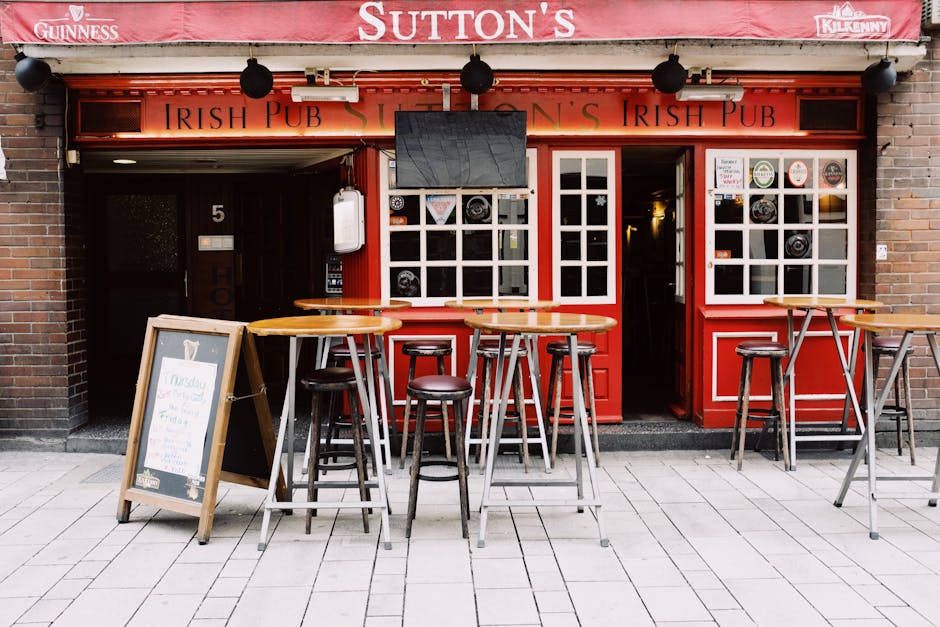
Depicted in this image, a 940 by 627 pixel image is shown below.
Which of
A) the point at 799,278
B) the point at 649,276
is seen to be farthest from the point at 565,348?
the point at 649,276

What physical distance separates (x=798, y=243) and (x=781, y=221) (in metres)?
0.25

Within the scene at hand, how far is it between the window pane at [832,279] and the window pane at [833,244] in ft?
0.35

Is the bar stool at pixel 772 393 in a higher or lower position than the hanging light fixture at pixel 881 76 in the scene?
lower

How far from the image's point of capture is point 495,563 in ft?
14.8

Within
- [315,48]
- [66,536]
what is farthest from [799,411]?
[66,536]

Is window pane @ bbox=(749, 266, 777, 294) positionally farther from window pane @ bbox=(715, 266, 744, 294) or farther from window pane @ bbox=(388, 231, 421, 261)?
window pane @ bbox=(388, 231, 421, 261)

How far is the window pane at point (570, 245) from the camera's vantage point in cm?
731

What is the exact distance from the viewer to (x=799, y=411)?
23.7 feet

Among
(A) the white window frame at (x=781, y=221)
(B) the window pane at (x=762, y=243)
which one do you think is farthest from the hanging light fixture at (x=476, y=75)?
(B) the window pane at (x=762, y=243)

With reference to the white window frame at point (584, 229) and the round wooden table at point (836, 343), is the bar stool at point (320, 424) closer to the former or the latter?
the white window frame at point (584, 229)

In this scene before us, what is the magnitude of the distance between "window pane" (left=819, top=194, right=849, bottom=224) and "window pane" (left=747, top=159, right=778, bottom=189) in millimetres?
488

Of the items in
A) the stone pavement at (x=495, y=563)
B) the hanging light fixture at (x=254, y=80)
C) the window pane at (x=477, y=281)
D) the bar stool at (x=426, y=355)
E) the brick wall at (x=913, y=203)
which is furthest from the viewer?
the window pane at (x=477, y=281)

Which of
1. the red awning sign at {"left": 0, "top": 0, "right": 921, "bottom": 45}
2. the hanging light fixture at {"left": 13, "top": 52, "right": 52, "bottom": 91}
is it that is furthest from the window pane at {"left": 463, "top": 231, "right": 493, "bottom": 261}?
the hanging light fixture at {"left": 13, "top": 52, "right": 52, "bottom": 91}

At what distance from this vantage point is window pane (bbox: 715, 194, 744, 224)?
24.0 feet
